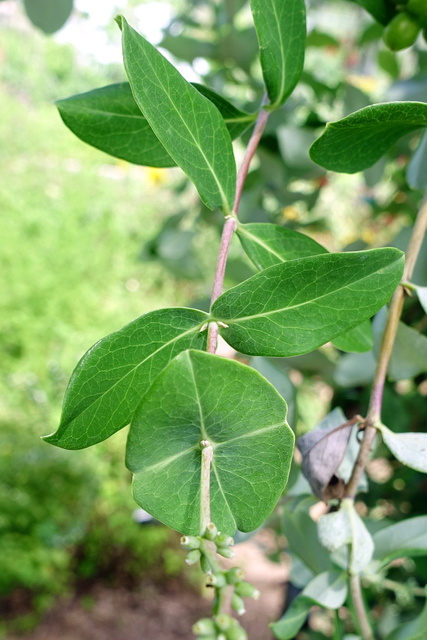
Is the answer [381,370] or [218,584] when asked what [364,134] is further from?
[218,584]

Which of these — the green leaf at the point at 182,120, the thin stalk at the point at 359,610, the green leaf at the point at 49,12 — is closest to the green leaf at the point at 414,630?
the thin stalk at the point at 359,610

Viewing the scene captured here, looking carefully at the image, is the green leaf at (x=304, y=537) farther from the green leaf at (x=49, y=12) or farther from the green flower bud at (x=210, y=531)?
the green leaf at (x=49, y=12)

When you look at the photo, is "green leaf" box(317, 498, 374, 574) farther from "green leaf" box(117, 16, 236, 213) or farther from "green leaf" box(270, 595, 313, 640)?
"green leaf" box(117, 16, 236, 213)

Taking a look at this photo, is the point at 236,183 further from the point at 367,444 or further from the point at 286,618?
the point at 286,618

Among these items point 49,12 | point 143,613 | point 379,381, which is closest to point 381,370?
point 379,381

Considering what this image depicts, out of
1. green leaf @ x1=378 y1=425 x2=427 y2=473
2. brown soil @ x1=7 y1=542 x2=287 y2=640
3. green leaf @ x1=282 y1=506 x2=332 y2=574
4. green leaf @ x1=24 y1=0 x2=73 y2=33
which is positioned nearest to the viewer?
green leaf @ x1=378 y1=425 x2=427 y2=473

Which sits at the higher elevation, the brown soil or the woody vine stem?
the woody vine stem

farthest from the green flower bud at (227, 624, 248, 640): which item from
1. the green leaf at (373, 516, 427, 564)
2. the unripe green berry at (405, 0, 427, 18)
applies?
the unripe green berry at (405, 0, 427, 18)
